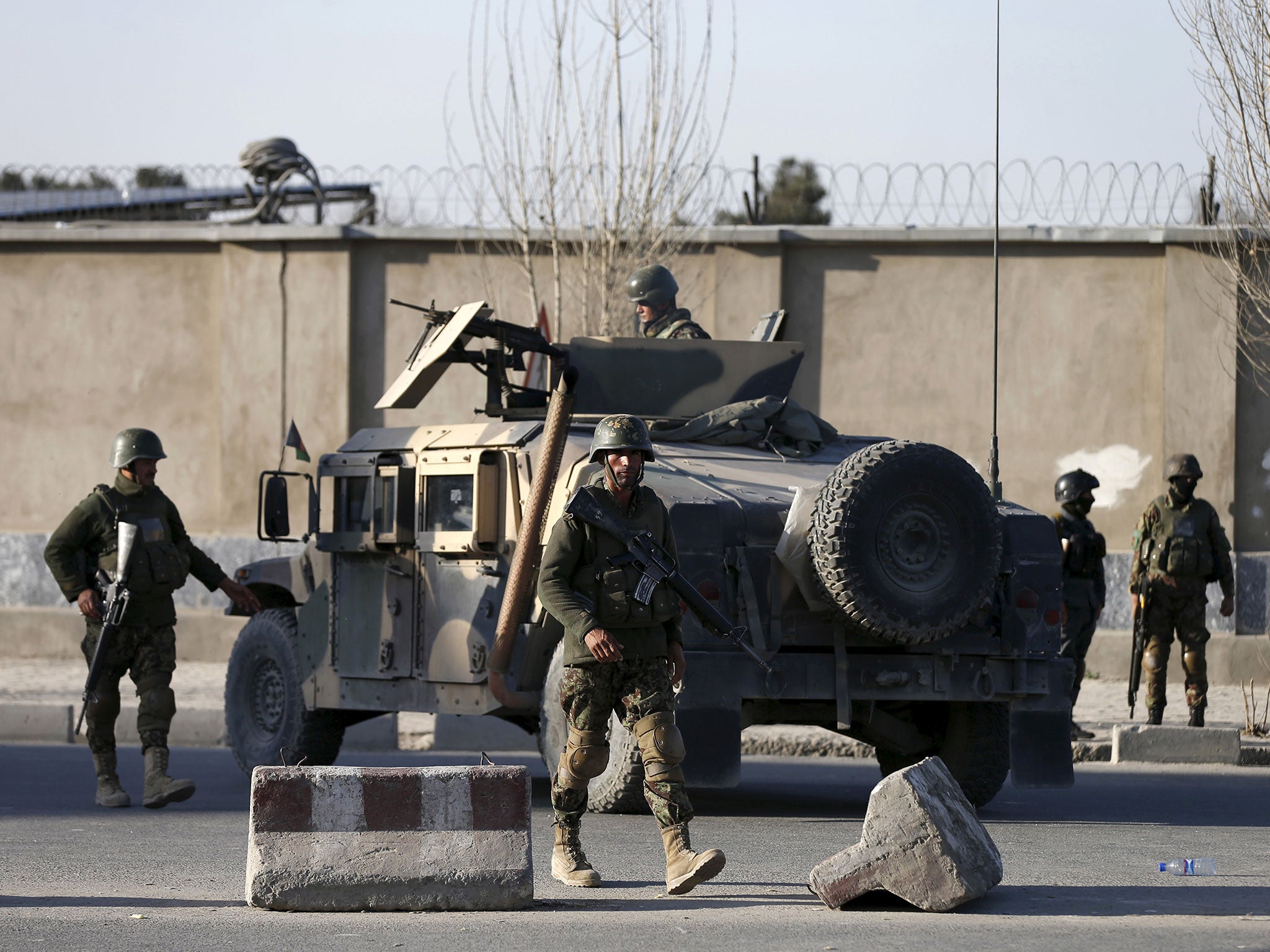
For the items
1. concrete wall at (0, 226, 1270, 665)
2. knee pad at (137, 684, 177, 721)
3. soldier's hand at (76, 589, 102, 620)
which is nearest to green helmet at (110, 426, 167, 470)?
soldier's hand at (76, 589, 102, 620)

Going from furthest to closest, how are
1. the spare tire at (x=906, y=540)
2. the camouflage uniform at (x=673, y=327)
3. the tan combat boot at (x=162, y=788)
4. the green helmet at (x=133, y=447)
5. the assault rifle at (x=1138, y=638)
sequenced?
the assault rifle at (x=1138, y=638), the camouflage uniform at (x=673, y=327), the green helmet at (x=133, y=447), the tan combat boot at (x=162, y=788), the spare tire at (x=906, y=540)

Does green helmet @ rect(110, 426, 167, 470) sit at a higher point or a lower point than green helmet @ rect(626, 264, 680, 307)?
lower

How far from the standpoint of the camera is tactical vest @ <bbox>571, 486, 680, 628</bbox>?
6910mm

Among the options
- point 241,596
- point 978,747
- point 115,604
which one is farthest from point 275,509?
point 978,747

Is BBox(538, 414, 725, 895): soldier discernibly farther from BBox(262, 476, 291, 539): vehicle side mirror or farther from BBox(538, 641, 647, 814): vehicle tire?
BBox(262, 476, 291, 539): vehicle side mirror

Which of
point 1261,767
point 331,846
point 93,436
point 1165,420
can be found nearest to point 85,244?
point 93,436

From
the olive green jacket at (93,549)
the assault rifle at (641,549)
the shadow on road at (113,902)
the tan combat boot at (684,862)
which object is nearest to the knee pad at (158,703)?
the olive green jacket at (93,549)

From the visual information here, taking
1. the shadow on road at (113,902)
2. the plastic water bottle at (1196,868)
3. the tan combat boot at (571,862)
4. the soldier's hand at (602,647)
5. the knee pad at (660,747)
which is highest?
the soldier's hand at (602,647)

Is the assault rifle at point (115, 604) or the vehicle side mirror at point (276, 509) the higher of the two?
the vehicle side mirror at point (276, 509)

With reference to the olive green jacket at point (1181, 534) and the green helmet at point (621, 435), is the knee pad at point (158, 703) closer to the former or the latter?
the green helmet at point (621, 435)

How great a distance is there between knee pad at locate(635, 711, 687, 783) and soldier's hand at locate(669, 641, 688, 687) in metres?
0.20

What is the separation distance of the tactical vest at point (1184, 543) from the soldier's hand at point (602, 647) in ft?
24.3

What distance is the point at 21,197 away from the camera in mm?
24859

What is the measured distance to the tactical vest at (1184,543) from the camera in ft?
43.2
